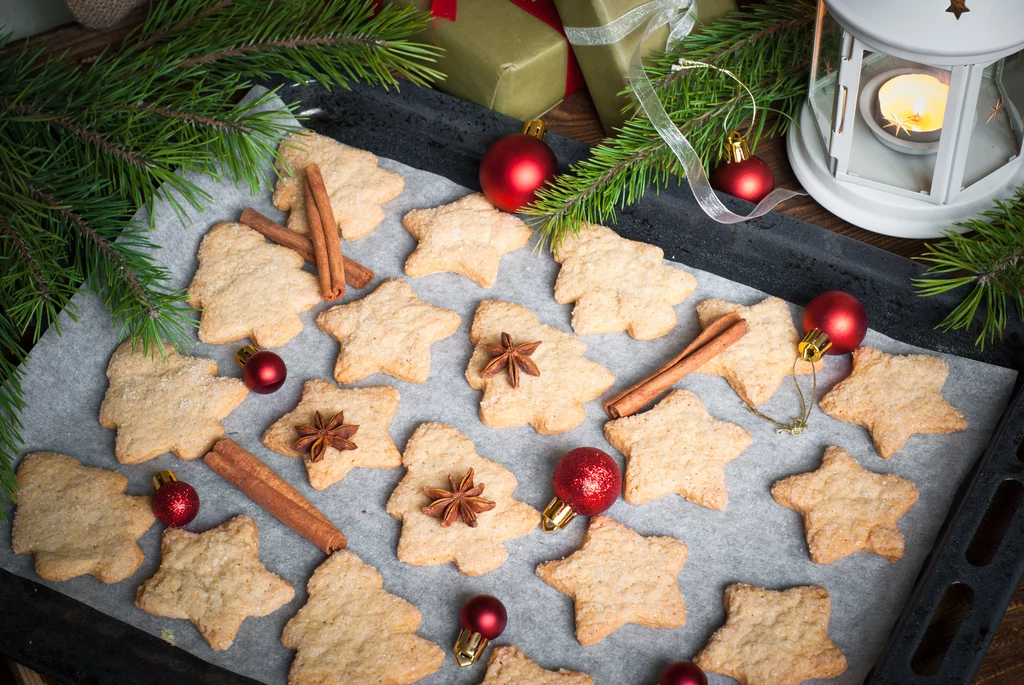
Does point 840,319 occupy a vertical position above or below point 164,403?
above

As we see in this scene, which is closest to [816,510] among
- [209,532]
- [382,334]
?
[382,334]

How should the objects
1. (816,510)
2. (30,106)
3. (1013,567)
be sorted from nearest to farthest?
1. (1013,567)
2. (816,510)
3. (30,106)

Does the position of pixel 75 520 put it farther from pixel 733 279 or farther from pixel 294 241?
pixel 733 279

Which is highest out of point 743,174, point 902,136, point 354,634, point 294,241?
point 902,136

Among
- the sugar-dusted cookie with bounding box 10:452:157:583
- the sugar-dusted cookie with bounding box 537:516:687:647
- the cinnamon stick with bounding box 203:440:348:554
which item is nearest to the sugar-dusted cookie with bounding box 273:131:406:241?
the cinnamon stick with bounding box 203:440:348:554

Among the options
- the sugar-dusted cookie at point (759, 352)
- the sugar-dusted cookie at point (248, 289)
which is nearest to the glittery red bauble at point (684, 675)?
the sugar-dusted cookie at point (759, 352)

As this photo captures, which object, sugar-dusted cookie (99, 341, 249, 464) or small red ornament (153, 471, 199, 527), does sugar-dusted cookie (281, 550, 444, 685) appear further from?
sugar-dusted cookie (99, 341, 249, 464)

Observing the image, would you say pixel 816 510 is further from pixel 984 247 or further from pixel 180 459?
pixel 180 459

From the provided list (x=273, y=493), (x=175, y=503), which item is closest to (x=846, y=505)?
(x=273, y=493)
